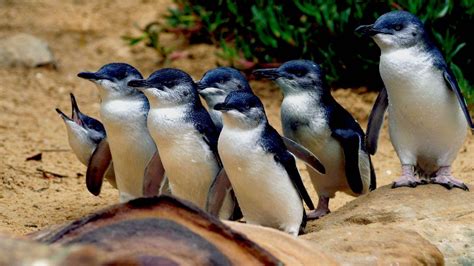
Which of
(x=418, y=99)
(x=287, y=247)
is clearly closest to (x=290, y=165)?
(x=418, y=99)

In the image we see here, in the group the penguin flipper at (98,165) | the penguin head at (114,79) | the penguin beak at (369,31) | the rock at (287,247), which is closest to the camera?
the rock at (287,247)

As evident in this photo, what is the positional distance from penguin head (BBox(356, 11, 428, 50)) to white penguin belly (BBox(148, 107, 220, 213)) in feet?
3.27

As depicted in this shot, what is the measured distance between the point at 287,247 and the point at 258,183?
4.04ft

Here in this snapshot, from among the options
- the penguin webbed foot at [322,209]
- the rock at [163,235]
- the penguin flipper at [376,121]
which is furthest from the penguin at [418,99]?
the rock at [163,235]

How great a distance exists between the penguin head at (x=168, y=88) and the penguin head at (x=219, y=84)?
32cm

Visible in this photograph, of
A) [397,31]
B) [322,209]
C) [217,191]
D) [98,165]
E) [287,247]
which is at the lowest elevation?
[322,209]

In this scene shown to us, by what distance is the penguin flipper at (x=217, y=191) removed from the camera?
5.22 meters

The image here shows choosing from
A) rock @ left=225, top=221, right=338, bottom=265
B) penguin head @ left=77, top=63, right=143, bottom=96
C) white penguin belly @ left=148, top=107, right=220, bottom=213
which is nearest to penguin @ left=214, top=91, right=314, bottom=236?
white penguin belly @ left=148, top=107, right=220, bottom=213

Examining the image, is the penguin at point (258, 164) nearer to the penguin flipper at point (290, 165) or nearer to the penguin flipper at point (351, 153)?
the penguin flipper at point (290, 165)

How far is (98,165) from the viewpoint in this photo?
234 inches

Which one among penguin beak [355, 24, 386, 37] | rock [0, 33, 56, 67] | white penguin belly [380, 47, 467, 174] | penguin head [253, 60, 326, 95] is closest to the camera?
white penguin belly [380, 47, 467, 174]

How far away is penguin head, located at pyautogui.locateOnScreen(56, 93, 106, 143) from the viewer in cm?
600

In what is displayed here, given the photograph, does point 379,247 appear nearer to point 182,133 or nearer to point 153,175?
point 182,133

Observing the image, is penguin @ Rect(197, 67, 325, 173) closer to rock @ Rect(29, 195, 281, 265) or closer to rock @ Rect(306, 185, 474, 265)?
rock @ Rect(306, 185, 474, 265)
